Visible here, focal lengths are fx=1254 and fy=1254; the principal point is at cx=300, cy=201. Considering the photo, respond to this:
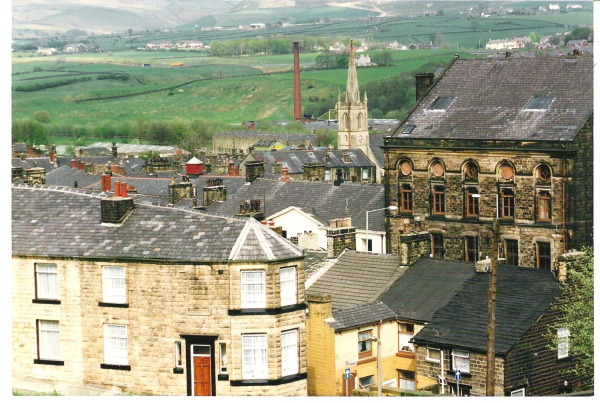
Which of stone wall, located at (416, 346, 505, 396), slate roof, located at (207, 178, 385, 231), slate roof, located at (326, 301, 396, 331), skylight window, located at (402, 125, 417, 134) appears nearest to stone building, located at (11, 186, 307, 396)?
slate roof, located at (326, 301, 396, 331)

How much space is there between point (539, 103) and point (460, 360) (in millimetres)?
28728

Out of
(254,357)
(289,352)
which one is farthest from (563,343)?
(254,357)

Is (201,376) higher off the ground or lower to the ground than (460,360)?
higher

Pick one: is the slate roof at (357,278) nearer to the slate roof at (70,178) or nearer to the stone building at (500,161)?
the stone building at (500,161)

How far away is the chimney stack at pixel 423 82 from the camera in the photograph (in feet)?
258

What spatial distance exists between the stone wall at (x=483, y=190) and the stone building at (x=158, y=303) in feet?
89.9

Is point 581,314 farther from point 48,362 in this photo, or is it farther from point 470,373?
point 48,362

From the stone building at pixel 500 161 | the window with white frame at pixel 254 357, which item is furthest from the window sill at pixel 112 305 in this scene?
the stone building at pixel 500 161

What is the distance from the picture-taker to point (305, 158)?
14562 cm

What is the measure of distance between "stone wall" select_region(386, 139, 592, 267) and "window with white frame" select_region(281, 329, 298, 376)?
27452mm

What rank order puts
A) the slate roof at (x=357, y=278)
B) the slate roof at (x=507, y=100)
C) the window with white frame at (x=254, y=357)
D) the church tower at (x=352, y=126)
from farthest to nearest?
the church tower at (x=352, y=126) < the slate roof at (x=507, y=100) < the slate roof at (x=357, y=278) < the window with white frame at (x=254, y=357)

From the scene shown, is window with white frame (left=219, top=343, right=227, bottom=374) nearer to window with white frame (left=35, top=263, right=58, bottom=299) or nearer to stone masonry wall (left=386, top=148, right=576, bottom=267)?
window with white frame (left=35, top=263, right=58, bottom=299)
